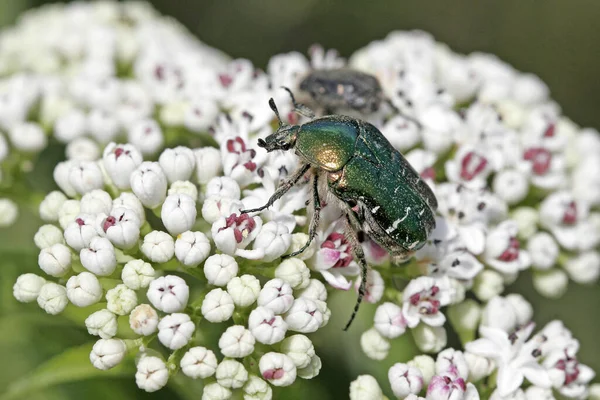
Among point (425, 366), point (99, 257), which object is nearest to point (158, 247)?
point (99, 257)

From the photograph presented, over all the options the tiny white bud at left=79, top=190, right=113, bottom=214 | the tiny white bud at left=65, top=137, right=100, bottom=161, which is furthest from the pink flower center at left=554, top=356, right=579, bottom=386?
the tiny white bud at left=65, top=137, right=100, bottom=161

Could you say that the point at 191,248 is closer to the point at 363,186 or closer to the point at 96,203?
the point at 96,203

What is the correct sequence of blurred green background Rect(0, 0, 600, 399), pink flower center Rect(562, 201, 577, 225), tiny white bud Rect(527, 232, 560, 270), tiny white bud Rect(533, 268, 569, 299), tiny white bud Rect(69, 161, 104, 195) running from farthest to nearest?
blurred green background Rect(0, 0, 600, 399) < tiny white bud Rect(533, 268, 569, 299) < pink flower center Rect(562, 201, 577, 225) < tiny white bud Rect(527, 232, 560, 270) < tiny white bud Rect(69, 161, 104, 195)

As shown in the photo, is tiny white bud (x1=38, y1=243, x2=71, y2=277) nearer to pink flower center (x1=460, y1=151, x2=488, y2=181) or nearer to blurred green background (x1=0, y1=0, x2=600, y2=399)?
pink flower center (x1=460, y1=151, x2=488, y2=181)

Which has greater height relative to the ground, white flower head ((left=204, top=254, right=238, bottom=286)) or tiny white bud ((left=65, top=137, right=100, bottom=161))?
white flower head ((left=204, top=254, right=238, bottom=286))

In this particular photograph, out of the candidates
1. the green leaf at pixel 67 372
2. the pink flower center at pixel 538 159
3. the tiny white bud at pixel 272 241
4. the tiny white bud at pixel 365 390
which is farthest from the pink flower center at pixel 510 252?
the green leaf at pixel 67 372

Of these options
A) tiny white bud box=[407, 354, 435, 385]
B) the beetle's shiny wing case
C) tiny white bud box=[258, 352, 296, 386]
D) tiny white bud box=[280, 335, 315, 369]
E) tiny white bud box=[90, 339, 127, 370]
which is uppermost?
the beetle's shiny wing case

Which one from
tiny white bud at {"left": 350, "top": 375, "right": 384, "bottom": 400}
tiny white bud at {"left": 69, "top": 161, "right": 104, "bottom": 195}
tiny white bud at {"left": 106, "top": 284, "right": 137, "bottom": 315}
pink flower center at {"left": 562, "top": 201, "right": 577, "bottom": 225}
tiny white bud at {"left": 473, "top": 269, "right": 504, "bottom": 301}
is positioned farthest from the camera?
pink flower center at {"left": 562, "top": 201, "right": 577, "bottom": 225}
